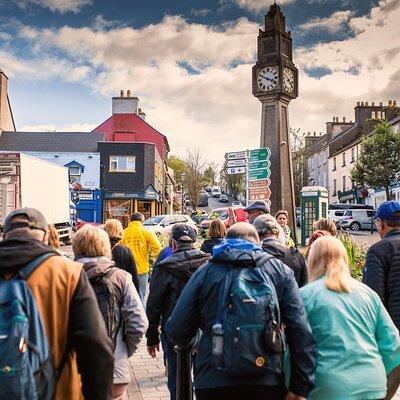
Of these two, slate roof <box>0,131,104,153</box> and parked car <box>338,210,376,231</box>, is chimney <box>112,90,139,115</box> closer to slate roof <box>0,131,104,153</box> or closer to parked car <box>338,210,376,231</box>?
slate roof <box>0,131,104,153</box>

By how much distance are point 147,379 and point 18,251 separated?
4.48 meters

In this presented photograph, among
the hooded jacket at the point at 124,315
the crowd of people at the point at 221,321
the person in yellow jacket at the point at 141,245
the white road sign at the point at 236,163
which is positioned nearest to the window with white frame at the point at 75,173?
Answer: the white road sign at the point at 236,163

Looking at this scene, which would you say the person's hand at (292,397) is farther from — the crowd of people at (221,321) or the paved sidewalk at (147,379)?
the paved sidewalk at (147,379)

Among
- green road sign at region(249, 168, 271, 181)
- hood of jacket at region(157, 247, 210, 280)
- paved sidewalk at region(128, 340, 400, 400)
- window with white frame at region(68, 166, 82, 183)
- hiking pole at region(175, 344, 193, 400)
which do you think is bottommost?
paved sidewalk at region(128, 340, 400, 400)

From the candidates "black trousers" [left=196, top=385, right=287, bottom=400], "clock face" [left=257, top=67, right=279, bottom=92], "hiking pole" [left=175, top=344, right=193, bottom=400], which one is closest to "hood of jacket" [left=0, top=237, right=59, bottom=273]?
"black trousers" [left=196, top=385, right=287, bottom=400]

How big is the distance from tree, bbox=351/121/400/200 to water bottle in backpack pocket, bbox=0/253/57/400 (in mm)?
41444

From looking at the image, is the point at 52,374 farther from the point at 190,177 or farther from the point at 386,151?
the point at 190,177

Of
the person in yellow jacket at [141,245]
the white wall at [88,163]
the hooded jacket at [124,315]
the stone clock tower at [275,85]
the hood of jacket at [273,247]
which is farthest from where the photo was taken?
the white wall at [88,163]

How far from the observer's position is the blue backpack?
2217 mm

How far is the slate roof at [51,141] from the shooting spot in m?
44.3

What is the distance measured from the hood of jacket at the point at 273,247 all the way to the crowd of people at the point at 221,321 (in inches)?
37.5

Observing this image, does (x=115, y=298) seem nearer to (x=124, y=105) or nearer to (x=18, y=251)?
(x=18, y=251)

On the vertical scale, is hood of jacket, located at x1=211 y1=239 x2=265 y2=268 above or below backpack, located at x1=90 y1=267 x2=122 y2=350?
above

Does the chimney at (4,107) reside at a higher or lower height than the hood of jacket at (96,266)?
higher
